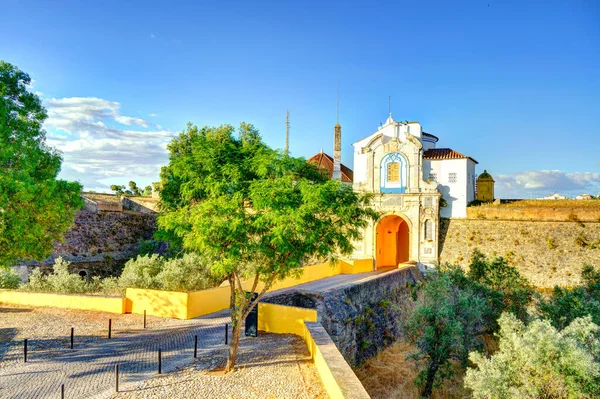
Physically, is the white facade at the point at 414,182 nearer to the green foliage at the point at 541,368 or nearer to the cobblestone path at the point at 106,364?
the cobblestone path at the point at 106,364

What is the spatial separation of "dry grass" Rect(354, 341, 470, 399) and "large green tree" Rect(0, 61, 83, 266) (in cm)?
1105

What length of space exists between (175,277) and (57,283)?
17.7 feet

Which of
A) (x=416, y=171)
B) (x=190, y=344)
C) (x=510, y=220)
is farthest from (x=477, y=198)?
(x=190, y=344)

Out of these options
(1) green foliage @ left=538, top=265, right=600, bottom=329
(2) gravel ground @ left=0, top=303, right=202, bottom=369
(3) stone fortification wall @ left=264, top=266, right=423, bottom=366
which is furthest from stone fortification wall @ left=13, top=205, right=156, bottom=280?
(1) green foliage @ left=538, top=265, right=600, bottom=329

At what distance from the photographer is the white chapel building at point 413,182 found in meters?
27.3

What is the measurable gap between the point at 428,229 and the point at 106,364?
21.2 m

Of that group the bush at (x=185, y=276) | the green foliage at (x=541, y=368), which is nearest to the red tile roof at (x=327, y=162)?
the bush at (x=185, y=276)

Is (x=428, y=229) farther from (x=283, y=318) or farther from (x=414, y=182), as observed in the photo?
(x=283, y=318)

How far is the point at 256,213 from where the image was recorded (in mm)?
9969

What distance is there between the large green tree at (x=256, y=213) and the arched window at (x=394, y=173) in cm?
1789

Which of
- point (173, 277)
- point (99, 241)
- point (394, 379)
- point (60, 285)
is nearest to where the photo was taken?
point (394, 379)

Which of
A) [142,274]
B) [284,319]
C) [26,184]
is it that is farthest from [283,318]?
[142,274]

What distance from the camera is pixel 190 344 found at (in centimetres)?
1222

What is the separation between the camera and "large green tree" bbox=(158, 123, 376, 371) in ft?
30.2
